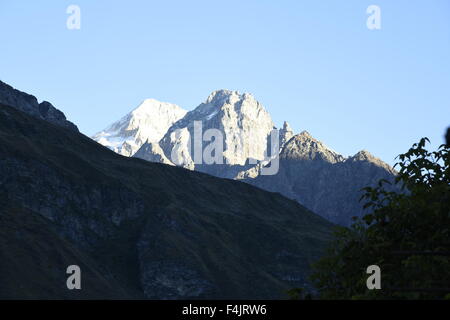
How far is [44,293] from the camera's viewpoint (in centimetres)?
15025

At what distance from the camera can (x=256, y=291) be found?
196 meters
